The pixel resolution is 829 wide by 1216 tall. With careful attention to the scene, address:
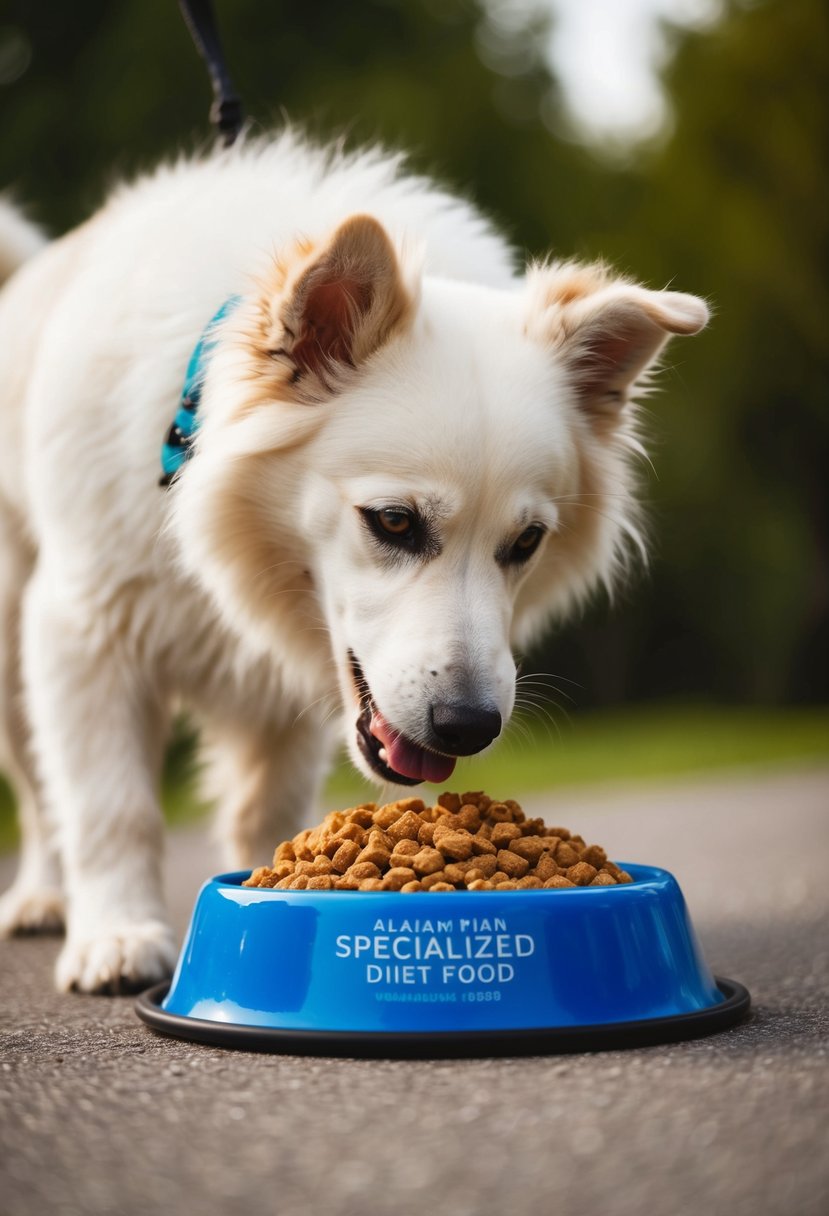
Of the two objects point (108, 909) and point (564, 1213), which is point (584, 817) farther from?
point (564, 1213)

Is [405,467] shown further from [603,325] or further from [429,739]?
[603,325]

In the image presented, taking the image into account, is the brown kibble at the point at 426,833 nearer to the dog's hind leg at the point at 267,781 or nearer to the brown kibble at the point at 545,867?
the brown kibble at the point at 545,867

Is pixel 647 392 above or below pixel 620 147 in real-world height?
below

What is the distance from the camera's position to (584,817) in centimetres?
727

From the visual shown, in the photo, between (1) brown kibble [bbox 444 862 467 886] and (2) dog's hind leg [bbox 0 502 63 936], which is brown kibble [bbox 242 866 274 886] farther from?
(2) dog's hind leg [bbox 0 502 63 936]

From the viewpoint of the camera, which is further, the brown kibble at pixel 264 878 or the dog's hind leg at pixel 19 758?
the dog's hind leg at pixel 19 758

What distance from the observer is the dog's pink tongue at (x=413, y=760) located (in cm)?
294

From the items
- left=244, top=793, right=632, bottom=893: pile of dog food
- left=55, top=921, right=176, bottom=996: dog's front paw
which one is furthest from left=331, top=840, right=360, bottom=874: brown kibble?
left=55, top=921, right=176, bottom=996: dog's front paw

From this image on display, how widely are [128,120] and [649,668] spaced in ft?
39.1

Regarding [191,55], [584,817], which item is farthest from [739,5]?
[584,817]

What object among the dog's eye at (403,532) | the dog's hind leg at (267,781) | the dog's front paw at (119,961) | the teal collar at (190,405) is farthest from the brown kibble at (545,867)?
the dog's hind leg at (267,781)

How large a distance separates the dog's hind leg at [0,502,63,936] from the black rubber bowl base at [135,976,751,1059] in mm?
1922

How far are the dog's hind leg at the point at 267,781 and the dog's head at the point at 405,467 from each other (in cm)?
58

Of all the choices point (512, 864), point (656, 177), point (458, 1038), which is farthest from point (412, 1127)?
point (656, 177)
